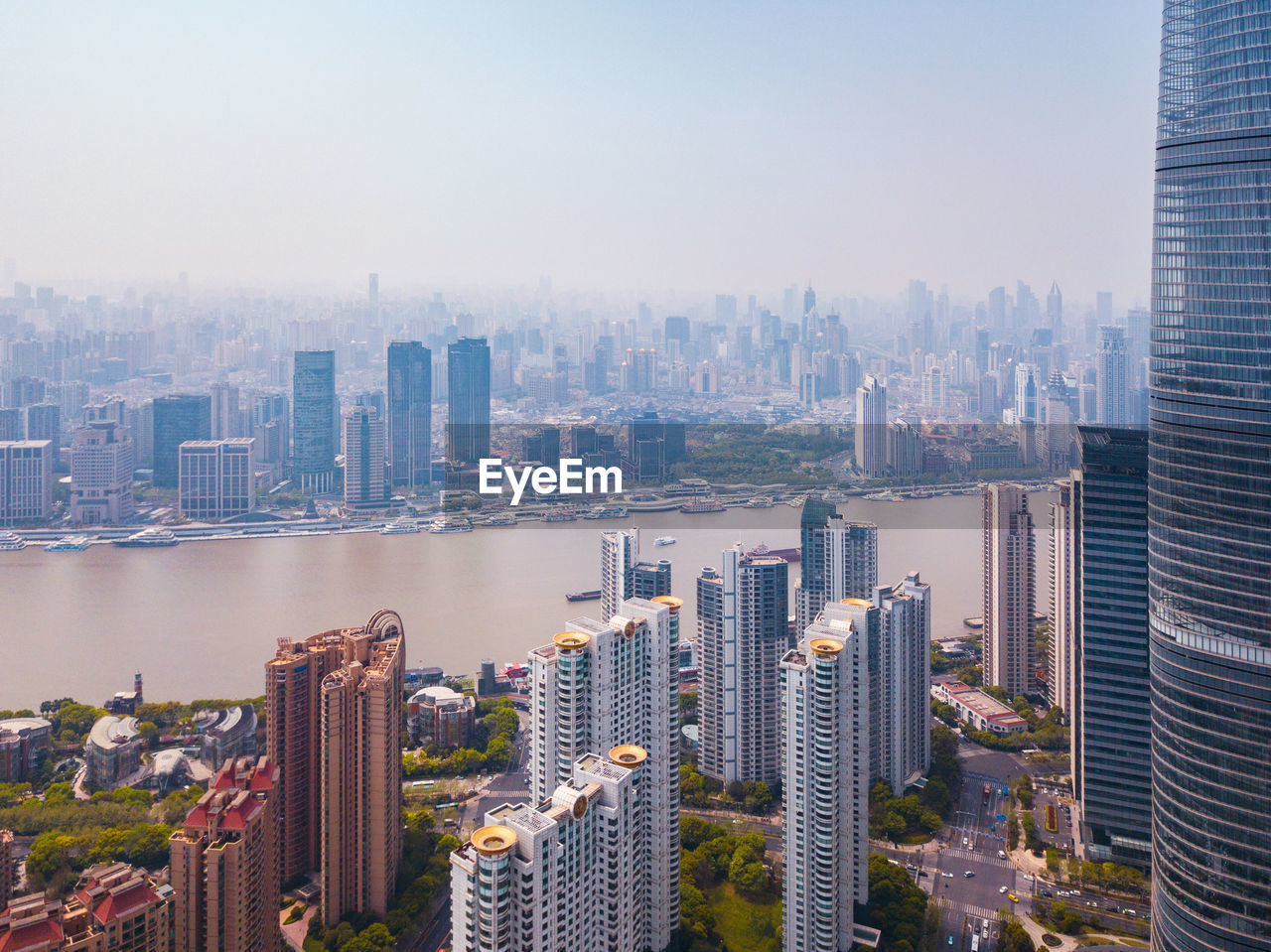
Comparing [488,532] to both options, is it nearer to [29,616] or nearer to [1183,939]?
[29,616]

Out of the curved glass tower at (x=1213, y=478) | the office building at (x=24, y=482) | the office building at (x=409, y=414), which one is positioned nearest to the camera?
the curved glass tower at (x=1213, y=478)

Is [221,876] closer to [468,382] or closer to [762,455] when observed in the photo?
[762,455]

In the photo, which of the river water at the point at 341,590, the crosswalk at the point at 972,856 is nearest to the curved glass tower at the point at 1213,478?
the crosswalk at the point at 972,856

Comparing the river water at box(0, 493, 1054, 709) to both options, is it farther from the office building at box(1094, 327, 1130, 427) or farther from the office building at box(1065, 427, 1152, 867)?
the office building at box(1065, 427, 1152, 867)

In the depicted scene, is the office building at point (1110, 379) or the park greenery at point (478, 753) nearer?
the park greenery at point (478, 753)

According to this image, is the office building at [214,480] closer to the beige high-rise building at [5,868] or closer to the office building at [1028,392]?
the beige high-rise building at [5,868]

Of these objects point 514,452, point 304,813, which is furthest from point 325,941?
point 514,452
